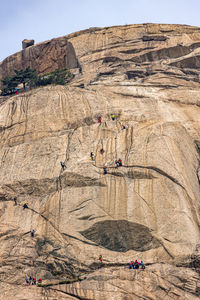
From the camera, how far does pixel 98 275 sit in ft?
125

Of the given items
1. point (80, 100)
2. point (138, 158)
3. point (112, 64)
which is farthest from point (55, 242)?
point (112, 64)

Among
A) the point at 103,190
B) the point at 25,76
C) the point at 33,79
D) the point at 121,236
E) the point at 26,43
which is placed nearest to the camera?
the point at 121,236

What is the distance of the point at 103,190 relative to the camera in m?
43.1

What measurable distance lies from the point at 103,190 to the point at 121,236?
4282mm

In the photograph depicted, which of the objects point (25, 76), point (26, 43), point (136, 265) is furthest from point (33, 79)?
point (136, 265)

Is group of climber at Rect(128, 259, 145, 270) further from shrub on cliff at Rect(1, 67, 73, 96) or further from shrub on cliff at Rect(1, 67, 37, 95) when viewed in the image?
shrub on cliff at Rect(1, 67, 37, 95)

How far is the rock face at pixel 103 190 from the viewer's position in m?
38.5

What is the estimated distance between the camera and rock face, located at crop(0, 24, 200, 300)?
3847 cm

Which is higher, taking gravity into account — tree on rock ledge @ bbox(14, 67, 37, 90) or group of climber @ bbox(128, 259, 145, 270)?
tree on rock ledge @ bbox(14, 67, 37, 90)

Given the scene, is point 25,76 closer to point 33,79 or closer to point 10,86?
point 33,79

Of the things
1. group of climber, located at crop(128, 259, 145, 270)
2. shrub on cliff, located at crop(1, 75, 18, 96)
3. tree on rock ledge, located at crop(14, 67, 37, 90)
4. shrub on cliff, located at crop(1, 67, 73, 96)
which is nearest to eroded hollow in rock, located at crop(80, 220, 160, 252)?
group of climber, located at crop(128, 259, 145, 270)

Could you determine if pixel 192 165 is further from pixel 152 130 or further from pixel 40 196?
pixel 40 196

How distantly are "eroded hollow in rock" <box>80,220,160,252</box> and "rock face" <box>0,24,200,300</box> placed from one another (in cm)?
8

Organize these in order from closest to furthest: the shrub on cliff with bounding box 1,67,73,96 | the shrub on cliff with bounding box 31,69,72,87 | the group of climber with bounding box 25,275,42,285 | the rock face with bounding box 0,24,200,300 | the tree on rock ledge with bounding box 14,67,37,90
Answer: the rock face with bounding box 0,24,200,300
the group of climber with bounding box 25,275,42,285
the shrub on cliff with bounding box 31,69,72,87
the shrub on cliff with bounding box 1,67,73,96
the tree on rock ledge with bounding box 14,67,37,90
